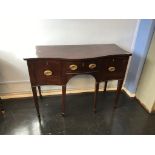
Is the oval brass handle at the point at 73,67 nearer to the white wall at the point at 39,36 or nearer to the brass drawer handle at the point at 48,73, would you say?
the brass drawer handle at the point at 48,73

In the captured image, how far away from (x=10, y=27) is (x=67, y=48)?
23.6 inches

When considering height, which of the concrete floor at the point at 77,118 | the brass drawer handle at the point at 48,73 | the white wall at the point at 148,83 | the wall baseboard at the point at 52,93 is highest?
the brass drawer handle at the point at 48,73

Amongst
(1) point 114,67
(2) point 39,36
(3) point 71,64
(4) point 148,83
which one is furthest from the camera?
(4) point 148,83

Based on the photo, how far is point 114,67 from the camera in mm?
1499

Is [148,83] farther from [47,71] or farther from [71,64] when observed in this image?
[47,71]

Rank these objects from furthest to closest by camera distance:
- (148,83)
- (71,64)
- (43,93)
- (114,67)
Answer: (43,93) → (148,83) → (114,67) → (71,64)

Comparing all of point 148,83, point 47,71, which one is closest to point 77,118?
point 47,71

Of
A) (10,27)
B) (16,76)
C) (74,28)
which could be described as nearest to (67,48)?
(74,28)

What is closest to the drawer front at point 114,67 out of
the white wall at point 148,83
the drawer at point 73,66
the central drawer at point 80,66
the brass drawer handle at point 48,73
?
the central drawer at point 80,66

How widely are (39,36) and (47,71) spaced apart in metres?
0.51

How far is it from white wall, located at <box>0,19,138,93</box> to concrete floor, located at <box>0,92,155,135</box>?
1.01 feet

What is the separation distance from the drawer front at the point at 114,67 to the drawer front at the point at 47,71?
43 centimetres

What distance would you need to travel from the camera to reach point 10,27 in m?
1.55

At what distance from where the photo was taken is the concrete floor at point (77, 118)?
1.51m
